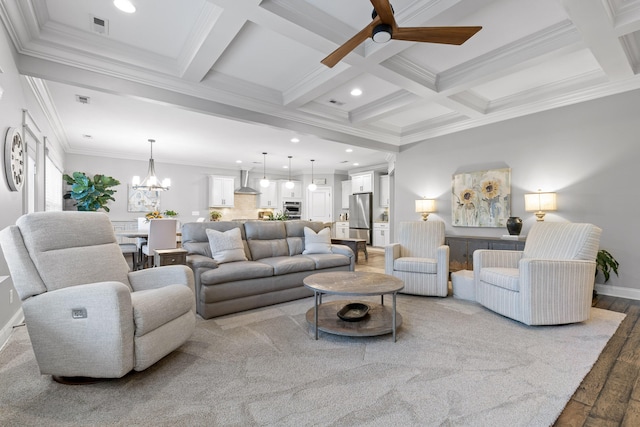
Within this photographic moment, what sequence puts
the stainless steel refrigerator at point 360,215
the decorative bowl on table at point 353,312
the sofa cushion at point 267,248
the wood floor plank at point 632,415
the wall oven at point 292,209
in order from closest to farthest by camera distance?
the wood floor plank at point 632,415, the decorative bowl on table at point 353,312, the sofa cushion at point 267,248, the stainless steel refrigerator at point 360,215, the wall oven at point 292,209

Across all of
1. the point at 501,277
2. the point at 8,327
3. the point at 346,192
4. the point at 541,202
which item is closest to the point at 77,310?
the point at 8,327

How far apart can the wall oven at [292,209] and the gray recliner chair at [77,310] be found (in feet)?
25.5

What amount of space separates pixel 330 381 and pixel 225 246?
2291 mm

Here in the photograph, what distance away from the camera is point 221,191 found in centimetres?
885

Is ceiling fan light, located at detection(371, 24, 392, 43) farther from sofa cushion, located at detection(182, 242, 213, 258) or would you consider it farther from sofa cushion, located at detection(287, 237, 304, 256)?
sofa cushion, located at detection(287, 237, 304, 256)

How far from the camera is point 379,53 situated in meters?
2.99

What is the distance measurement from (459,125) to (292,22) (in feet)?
12.5

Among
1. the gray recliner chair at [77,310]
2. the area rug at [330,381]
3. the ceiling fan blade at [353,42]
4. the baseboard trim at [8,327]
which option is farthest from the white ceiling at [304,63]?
the area rug at [330,381]

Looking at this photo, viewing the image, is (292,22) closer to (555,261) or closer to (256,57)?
(256,57)

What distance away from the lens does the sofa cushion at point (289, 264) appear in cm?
365

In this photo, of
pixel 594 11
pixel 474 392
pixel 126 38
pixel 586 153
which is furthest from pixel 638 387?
pixel 126 38

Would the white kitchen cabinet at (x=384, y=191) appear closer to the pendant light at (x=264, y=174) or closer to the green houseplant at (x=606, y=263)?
the pendant light at (x=264, y=174)

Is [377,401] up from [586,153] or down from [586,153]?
down

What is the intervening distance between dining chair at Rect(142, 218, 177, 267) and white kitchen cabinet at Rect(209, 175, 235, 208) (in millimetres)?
5160
